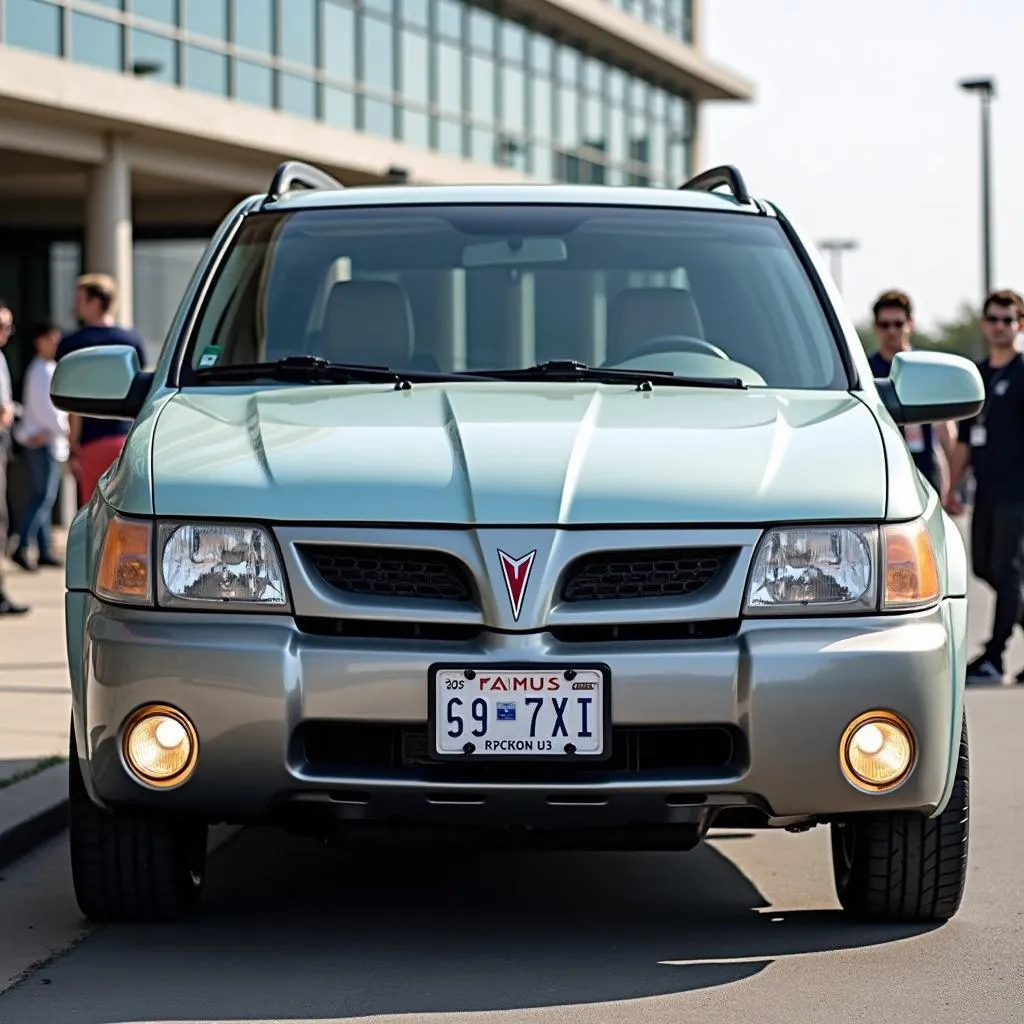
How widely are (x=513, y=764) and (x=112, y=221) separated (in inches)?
847

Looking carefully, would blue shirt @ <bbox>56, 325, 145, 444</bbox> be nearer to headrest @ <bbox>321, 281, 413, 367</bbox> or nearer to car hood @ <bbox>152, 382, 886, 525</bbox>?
headrest @ <bbox>321, 281, 413, 367</bbox>

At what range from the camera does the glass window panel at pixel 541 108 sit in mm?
37219

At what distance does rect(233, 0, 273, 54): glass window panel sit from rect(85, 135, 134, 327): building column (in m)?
2.58

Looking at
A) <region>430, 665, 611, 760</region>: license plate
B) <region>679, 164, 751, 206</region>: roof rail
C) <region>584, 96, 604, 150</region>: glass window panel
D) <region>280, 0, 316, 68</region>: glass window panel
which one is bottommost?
<region>430, 665, 611, 760</region>: license plate

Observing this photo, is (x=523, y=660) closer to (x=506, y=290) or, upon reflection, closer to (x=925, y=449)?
(x=506, y=290)

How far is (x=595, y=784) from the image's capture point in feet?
15.7

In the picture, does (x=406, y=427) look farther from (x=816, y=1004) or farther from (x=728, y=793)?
(x=816, y=1004)

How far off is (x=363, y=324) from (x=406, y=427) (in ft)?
3.49

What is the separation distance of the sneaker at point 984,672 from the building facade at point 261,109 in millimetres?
13178

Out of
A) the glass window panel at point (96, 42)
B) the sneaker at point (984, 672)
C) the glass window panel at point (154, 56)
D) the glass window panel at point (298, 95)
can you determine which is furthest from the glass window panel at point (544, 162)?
the sneaker at point (984, 672)

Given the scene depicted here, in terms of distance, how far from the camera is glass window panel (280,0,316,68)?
28656 mm

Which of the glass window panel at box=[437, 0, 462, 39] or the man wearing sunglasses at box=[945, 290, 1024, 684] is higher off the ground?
the glass window panel at box=[437, 0, 462, 39]

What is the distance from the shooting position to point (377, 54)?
103 ft

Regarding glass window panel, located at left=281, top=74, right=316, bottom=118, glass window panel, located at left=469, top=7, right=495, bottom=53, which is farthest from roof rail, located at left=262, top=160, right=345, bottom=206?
glass window panel, located at left=469, top=7, right=495, bottom=53
